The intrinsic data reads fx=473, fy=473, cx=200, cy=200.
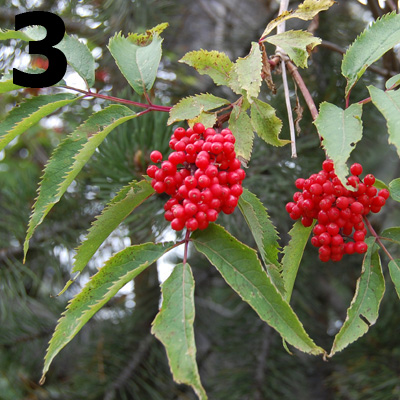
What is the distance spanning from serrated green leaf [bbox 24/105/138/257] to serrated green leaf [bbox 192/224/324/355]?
6.2 inches

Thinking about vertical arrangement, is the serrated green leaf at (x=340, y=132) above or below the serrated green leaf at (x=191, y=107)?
above

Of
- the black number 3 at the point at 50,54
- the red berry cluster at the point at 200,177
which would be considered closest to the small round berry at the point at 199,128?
the red berry cluster at the point at 200,177

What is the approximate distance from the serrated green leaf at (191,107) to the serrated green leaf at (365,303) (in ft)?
0.83

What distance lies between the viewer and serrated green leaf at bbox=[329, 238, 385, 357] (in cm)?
49

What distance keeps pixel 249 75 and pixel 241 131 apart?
0.22 ft

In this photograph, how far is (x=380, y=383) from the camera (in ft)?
3.17

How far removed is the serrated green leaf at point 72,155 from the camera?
514 mm

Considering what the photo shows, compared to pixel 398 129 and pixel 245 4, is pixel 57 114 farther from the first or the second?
pixel 398 129

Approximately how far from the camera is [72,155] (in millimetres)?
547

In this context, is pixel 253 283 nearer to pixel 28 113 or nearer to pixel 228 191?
pixel 228 191

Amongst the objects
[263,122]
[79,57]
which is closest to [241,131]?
[263,122]

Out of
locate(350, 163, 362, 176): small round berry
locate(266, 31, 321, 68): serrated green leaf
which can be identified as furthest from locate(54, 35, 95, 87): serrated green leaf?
locate(350, 163, 362, 176): small round berry

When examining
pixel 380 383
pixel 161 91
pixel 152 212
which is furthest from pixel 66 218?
pixel 380 383

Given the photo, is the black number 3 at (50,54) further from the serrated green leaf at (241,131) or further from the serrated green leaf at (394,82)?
the serrated green leaf at (394,82)
